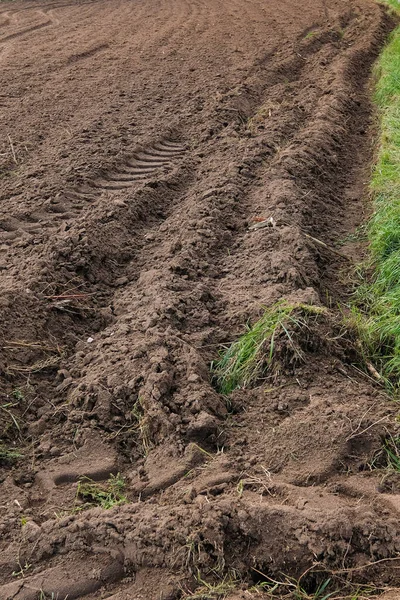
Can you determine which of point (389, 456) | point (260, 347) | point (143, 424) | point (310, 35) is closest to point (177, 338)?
point (260, 347)

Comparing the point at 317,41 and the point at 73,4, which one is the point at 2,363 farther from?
the point at 73,4

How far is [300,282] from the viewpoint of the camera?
15.1 feet

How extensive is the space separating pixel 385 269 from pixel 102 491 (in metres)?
2.72

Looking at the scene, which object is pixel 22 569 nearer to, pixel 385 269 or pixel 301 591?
pixel 301 591

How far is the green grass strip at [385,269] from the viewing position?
13.8 feet

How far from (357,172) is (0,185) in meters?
3.63

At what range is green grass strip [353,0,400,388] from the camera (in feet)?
13.8

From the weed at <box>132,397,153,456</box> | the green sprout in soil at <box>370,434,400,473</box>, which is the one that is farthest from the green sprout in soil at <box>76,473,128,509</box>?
the green sprout in soil at <box>370,434,400,473</box>

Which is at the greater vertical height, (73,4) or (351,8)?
(73,4)

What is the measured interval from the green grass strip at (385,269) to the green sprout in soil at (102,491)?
1736 mm

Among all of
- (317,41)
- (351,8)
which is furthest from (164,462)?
(351,8)

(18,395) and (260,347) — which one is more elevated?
(18,395)

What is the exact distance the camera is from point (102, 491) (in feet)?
10.8

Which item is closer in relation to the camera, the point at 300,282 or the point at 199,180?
the point at 300,282
